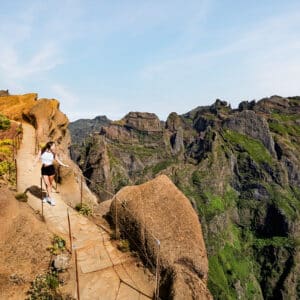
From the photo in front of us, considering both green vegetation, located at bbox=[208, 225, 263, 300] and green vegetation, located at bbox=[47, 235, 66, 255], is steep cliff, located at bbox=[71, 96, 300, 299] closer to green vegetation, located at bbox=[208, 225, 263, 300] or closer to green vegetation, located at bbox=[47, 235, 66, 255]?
green vegetation, located at bbox=[208, 225, 263, 300]

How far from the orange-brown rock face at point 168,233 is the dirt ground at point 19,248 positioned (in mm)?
3315

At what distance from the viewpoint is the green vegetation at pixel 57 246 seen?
45.0ft

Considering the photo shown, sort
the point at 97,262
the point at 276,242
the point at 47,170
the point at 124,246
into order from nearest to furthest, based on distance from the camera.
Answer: the point at 97,262 < the point at 124,246 < the point at 47,170 < the point at 276,242

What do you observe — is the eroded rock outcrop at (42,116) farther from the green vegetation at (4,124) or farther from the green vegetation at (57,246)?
the green vegetation at (57,246)

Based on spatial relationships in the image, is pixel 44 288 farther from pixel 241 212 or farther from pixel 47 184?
pixel 241 212

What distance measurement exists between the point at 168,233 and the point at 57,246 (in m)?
4.05

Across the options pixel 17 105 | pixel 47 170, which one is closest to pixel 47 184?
pixel 47 170

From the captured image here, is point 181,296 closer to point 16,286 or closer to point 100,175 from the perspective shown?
point 16,286

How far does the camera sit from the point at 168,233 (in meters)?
14.7

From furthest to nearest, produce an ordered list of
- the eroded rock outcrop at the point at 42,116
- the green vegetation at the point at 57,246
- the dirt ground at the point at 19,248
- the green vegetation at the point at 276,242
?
1. the green vegetation at the point at 276,242
2. the eroded rock outcrop at the point at 42,116
3. the green vegetation at the point at 57,246
4. the dirt ground at the point at 19,248

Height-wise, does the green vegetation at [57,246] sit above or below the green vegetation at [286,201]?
above

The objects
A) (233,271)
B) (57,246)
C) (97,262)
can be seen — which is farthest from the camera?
(233,271)

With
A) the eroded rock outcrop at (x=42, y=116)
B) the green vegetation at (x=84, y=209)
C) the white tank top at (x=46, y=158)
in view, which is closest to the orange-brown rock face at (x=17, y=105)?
the eroded rock outcrop at (x=42, y=116)

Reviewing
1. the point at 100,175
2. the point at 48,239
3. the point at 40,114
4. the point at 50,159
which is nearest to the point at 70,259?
the point at 48,239
